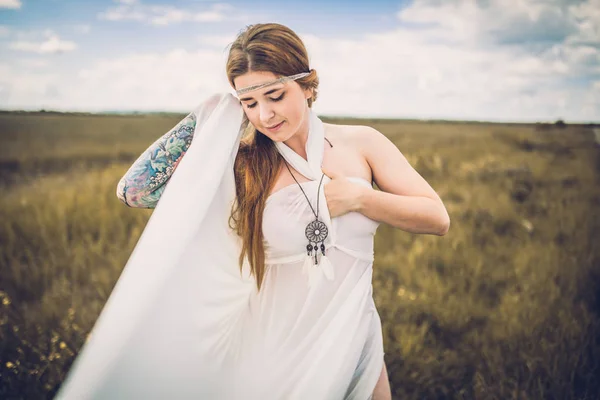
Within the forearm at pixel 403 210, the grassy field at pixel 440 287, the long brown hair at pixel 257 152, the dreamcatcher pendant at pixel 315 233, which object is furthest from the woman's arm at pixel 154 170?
the grassy field at pixel 440 287

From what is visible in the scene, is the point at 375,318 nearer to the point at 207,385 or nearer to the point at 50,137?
the point at 207,385

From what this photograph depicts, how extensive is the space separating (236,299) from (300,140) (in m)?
0.76

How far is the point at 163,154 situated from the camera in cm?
189

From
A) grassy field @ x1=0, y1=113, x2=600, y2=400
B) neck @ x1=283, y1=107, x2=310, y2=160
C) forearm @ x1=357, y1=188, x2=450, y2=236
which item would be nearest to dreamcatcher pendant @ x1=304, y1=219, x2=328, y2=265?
forearm @ x1=357, y1=188, x2=450, y2=236

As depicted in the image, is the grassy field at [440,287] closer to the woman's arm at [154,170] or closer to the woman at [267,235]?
the woman at [267,235]

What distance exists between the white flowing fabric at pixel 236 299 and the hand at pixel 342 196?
0.04 metres

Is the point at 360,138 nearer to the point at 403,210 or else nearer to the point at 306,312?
the point at 403,210

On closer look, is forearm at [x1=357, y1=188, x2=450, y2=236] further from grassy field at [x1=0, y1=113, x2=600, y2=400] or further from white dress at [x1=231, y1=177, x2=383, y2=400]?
grassy field at [x1=0, y1=113, x2=600, y2=400]

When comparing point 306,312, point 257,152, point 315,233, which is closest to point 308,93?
point 257,152

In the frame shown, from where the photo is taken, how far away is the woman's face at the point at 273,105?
6.02ft

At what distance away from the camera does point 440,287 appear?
468cm

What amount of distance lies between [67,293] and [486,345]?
371 cm

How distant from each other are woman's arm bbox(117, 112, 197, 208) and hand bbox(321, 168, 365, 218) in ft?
2.07

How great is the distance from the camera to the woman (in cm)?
183
